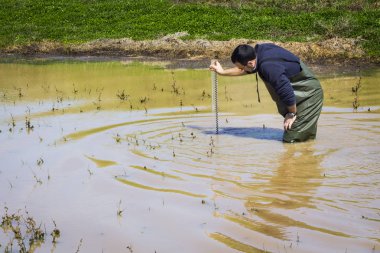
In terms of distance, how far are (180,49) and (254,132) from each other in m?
13.2

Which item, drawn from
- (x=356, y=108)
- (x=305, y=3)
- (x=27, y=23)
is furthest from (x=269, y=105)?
(x=27, y=23)

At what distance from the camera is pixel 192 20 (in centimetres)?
2731

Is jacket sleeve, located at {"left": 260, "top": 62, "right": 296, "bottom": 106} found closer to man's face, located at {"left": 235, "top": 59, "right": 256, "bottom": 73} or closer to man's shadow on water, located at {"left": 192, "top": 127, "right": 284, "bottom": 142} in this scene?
man's face, located at {"left": 235, "top": 59, "right": 256, "bottom": 73}

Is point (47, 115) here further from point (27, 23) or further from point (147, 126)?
point (27, 23)

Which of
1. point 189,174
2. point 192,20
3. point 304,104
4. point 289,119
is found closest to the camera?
point 189,174

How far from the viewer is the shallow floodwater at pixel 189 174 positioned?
6020mm

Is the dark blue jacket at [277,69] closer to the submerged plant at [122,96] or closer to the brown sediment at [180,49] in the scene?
the submerged plant at [122,96]

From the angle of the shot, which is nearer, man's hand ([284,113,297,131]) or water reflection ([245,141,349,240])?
water reflection ([245,141,349,240])

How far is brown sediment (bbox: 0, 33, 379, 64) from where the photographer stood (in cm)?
2076

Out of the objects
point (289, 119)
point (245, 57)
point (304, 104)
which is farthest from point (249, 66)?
point (304, 104)

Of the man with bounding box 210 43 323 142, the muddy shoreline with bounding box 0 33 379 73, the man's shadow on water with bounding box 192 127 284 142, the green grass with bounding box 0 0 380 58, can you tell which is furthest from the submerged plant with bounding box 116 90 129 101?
the green grass with bounding box 0 0 380 58

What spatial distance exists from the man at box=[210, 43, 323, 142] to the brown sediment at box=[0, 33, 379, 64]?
10990 millimetres

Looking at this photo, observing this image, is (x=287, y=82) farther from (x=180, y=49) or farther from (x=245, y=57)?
(x=180, y=49)

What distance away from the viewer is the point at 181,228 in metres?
6.23
